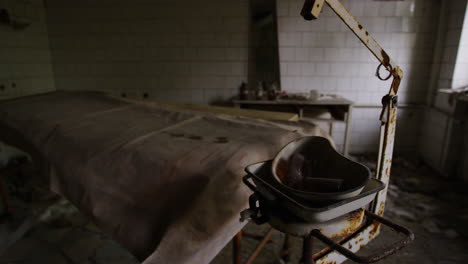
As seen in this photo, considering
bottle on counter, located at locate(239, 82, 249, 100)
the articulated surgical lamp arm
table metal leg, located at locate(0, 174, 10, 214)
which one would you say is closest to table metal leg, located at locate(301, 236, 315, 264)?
the articulated surgical lamp arm

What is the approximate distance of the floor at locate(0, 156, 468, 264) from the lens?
6.95ft

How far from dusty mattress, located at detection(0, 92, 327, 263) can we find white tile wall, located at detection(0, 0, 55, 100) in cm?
185

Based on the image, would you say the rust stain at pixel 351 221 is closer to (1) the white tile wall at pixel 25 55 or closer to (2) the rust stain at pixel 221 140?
(2) the rust stain at pixel 221 140

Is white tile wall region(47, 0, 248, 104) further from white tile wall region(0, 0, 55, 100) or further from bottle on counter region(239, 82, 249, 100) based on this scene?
bottle on counter region(239, 82, 249, 100)

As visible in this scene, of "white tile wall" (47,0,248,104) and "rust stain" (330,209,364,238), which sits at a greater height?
"white tile wall" (47,0,248,104)

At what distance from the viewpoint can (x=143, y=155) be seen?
1382mm

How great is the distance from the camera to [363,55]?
13.0ft

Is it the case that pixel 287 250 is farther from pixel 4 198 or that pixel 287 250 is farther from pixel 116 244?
pixel 4 198

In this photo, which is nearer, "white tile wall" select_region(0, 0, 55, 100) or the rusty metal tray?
the rusty metal tray

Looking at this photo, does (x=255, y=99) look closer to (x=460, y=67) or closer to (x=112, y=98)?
(x=112, y=98)

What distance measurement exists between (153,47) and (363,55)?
118 inches

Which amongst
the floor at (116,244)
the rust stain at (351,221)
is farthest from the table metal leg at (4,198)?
the rust stain at (351,221)

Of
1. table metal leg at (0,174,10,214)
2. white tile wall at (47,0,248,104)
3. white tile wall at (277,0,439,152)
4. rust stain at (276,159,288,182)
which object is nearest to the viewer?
rust stain at (276,159,288,182)

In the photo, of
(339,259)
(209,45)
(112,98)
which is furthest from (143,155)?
(209,45)
